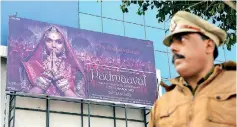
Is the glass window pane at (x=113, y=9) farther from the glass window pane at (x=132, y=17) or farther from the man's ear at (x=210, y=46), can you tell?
the man's ear at (x=210, y=46)

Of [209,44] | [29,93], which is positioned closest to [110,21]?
[29,93]

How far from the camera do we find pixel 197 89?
2.79 meters

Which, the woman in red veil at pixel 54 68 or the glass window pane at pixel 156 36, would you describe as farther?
the glass window pane at pixel 156 36

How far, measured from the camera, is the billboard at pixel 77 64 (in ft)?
49.1

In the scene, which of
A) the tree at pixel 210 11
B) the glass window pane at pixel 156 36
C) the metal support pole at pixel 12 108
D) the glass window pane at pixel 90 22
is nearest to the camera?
the tree at pixel 210 11

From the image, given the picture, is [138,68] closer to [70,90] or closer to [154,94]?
[154,94]

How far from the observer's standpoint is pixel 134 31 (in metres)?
→ 18.2

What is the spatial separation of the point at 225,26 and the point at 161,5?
3.66ft

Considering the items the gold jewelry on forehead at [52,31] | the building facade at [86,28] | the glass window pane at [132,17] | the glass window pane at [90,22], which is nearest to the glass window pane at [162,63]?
the building facade at [86,28]

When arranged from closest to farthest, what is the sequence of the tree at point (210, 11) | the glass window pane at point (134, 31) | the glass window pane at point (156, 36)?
the tree at point (210, 11) < the glass window pane at point (134, 31) < the glass window pane at point (156, 36)

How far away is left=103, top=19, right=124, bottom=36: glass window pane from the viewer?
17562mm

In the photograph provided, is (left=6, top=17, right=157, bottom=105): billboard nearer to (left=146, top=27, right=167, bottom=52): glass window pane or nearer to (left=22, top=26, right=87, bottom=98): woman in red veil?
(left=22, top=26, right=87, bottom=98): woman in red veil

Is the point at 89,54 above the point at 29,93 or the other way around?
above

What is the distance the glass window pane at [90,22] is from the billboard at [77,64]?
61cm
